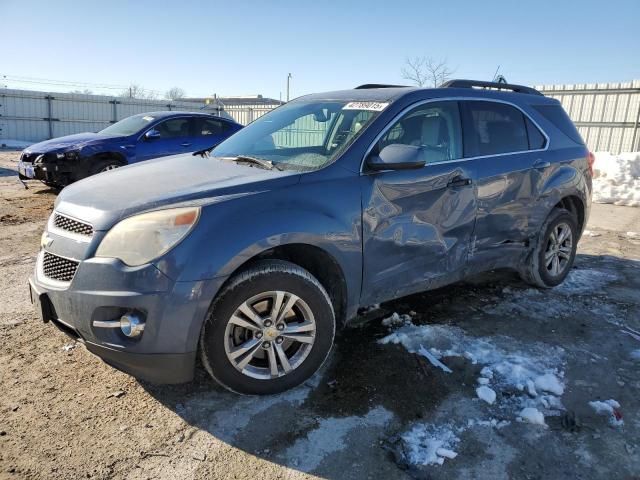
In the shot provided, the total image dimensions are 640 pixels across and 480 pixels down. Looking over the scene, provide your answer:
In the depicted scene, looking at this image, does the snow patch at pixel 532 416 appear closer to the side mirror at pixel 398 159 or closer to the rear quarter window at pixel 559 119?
the side mirror at pixel 398 159

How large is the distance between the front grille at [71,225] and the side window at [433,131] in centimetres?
198

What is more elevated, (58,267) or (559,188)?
(559,188)

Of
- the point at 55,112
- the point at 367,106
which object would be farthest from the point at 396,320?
the point at 55,112

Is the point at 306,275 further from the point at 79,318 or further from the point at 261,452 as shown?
the point at 79,318

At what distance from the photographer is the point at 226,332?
2758 millimetres

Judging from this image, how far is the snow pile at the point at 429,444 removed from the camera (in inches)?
97.3

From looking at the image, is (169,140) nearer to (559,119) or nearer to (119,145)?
(119,145)

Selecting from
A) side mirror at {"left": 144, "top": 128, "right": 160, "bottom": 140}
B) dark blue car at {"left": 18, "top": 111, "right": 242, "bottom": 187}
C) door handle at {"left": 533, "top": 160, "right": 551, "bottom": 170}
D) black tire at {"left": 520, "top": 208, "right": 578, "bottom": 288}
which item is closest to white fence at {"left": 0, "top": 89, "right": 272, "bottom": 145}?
dark blue car at {"left": 18, "top": 111, "right": 242, "bottom": 187}

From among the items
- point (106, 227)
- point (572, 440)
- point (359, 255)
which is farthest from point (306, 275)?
point (572, 440)

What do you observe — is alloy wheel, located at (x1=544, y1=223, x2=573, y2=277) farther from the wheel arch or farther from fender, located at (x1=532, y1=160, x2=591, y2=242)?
the wheel arch

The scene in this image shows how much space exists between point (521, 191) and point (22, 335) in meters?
4.06

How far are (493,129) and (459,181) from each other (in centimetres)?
76

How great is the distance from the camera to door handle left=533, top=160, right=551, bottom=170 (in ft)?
14.4

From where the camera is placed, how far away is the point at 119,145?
8.84m
